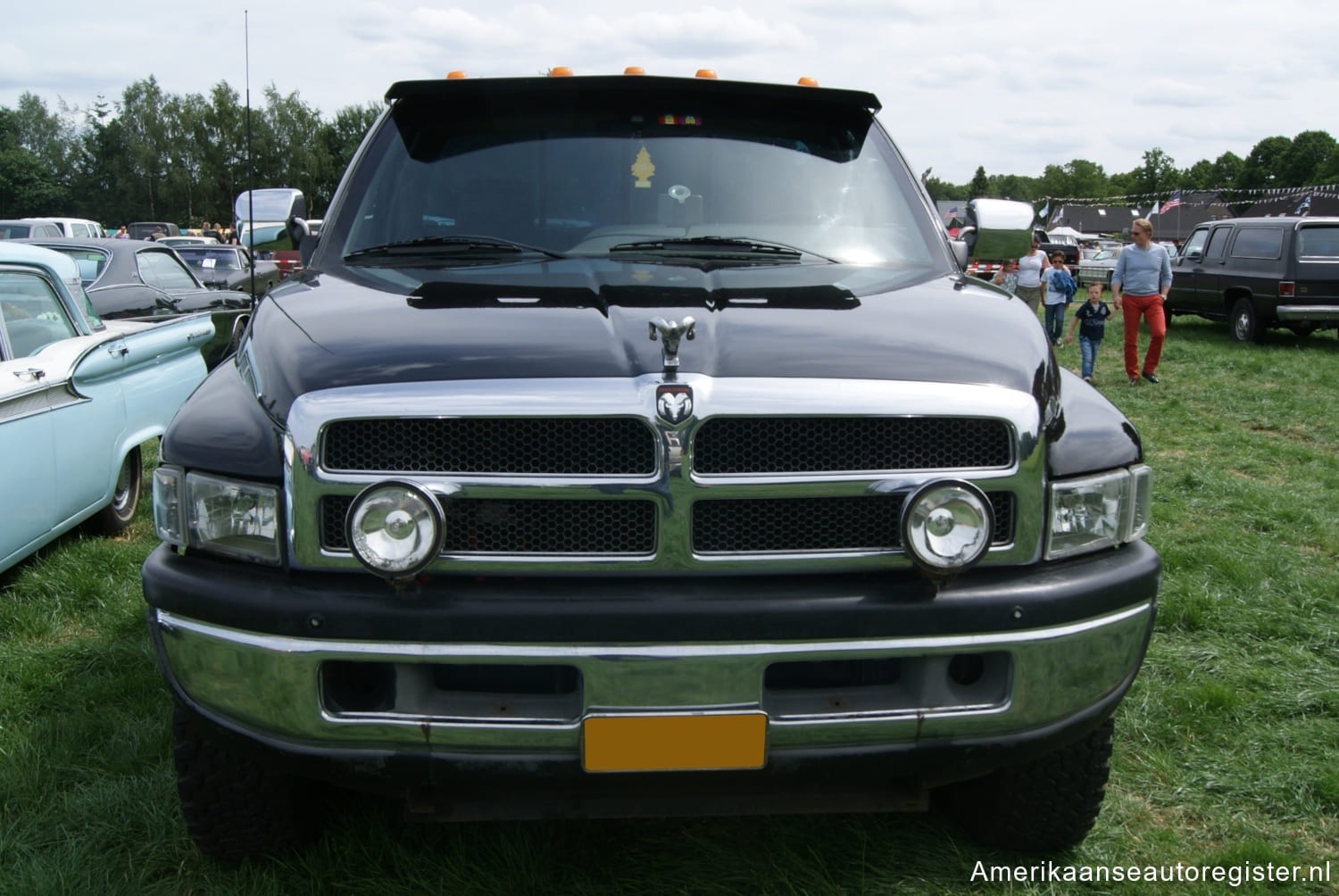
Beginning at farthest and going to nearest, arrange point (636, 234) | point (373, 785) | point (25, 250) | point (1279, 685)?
1. point (25, 250)
2. point (1279, 685)
3. point (636, 234)
4. point (373, 785)

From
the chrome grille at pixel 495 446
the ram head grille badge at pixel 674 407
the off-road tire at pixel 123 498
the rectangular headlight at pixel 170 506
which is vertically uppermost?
the ram head grille badge at pixel 674 407

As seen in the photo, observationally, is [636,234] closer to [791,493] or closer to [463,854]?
[791,493]

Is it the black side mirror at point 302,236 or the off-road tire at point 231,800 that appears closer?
the off-road tire at point 231,800

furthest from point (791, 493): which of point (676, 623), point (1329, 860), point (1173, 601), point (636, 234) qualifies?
point (1173, 601)

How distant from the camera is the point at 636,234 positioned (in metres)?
3.10

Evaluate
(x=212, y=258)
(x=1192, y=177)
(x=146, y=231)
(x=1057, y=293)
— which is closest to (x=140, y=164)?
(x=146, y=231)

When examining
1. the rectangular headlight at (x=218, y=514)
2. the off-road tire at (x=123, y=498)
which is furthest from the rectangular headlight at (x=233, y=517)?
the off-road tire at (x=123, y=498)

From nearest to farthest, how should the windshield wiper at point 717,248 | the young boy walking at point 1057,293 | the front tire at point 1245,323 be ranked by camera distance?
1. the windshield wiper at point 717,248
2. the young boy walking at point 1057,293
3. the front tire at point 1245,323

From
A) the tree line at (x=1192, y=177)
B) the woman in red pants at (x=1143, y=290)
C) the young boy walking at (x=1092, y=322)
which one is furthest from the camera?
the tree line at (x=1192, y=177)

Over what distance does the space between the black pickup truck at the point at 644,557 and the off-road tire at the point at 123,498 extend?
143 inches

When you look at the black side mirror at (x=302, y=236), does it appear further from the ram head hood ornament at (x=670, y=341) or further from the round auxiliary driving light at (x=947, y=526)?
the round auxiliary driving light at (x=947, y=526)

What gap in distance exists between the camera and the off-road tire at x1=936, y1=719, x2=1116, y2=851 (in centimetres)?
264

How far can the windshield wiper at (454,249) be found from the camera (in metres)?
3.01

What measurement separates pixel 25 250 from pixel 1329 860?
18.9 ft
